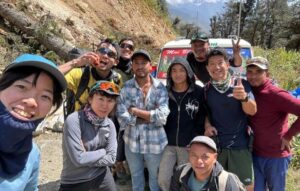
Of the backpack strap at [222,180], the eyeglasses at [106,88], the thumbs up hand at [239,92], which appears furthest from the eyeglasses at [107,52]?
the backpack strap at [222,180]

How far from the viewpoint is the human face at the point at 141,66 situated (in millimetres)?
3801

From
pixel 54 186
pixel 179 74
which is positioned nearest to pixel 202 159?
pixel 179 74

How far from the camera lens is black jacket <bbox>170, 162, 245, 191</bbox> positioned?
9.44 feet

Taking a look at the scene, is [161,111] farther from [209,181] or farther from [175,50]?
[175,50]

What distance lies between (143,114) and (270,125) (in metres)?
1.23

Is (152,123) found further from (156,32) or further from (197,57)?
(156,32)

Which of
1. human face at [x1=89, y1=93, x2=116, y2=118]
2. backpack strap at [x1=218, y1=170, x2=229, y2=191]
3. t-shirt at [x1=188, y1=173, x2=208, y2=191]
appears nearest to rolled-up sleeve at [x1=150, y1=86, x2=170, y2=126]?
human face at [x1=89, y1=93, x2=116, y2=118]

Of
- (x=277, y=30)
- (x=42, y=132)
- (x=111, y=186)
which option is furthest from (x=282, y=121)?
(x=277, y=30)

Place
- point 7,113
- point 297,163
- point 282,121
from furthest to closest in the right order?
point 297,163 < point 282,121 < point 7,113

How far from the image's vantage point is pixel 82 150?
3.00m

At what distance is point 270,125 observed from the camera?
3.45 metres

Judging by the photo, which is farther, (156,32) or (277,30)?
(277,30)

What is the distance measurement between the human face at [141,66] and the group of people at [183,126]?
1 cm

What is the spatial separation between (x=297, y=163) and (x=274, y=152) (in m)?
2.25
